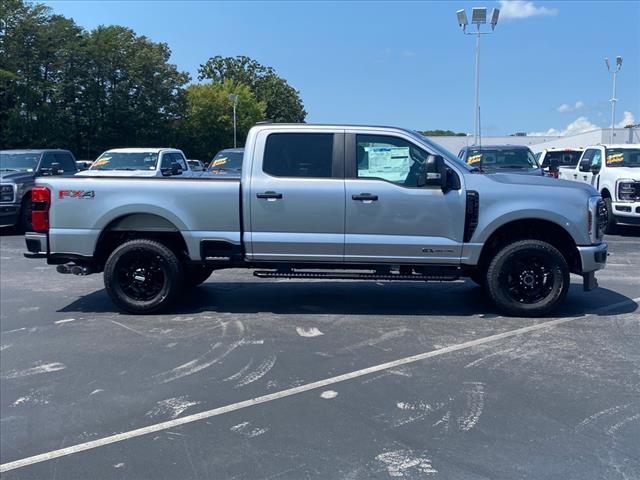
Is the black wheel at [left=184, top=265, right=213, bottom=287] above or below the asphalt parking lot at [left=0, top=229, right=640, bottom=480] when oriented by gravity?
above

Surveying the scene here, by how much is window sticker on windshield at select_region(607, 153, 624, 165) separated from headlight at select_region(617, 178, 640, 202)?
118 cm

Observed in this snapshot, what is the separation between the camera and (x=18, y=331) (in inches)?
272

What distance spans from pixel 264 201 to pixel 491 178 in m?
2.51

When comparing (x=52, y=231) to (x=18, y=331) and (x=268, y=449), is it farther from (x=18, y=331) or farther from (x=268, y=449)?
(x=268, y=449)

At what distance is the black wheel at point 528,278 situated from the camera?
275 inches

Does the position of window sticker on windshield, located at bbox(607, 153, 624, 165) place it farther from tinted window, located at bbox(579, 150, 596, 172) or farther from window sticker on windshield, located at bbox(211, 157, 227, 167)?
window sticker on windshield, located at bbox(211, 157, 227, 167)

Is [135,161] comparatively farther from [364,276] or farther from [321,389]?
[321,389]

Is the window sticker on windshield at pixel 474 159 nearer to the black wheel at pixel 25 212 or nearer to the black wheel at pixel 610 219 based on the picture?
the black wheel at pixel 610 219

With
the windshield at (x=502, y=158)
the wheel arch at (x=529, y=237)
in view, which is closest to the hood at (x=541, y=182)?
the wheel arch at (x=529, y=237)

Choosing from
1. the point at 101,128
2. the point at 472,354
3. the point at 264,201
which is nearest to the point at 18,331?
the point at 264,201

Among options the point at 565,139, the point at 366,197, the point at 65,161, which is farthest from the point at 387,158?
the point at 565,139

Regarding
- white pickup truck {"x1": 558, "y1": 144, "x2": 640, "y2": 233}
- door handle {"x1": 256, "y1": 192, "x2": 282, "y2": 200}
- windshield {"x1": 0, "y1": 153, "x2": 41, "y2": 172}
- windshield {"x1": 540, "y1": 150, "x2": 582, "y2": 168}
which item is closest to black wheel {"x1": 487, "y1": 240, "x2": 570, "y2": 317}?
door handle {"x1": 256, "y1": 192, "x2": 282, "y2": 200}

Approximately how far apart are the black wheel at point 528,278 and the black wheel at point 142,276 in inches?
141

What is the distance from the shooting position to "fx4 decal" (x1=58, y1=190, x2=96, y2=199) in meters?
7.24
